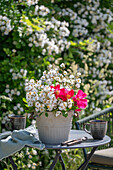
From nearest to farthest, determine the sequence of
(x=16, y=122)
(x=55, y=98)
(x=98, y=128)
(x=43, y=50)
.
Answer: (x=55, y=98) → (x=98, y=128) → (x=16, y=122) → (x=43, y=50)

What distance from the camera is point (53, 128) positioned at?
1.60 metres

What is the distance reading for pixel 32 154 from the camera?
9.68ft

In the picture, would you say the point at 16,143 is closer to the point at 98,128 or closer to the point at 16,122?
the point at 16,122

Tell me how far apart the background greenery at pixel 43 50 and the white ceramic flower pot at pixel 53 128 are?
1.15m

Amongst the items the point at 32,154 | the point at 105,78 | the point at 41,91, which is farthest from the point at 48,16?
the point at 41,91

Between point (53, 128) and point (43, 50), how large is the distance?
4.78ft

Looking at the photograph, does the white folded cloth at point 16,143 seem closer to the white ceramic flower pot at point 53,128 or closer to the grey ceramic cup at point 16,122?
the white ceramic flower pot at point 53,128

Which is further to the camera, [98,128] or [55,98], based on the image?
[98,128]

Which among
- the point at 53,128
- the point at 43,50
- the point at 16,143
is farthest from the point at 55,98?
the point at 43,50

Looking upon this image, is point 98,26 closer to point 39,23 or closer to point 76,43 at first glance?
point 76,43

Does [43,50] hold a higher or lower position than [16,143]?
higher

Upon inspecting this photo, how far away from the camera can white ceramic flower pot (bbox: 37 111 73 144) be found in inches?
62.7

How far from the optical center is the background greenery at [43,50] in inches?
113

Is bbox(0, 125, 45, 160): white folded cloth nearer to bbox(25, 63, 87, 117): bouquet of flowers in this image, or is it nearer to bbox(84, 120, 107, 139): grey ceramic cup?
bbox(25, 63, 87, 117): bouquet of flowers
